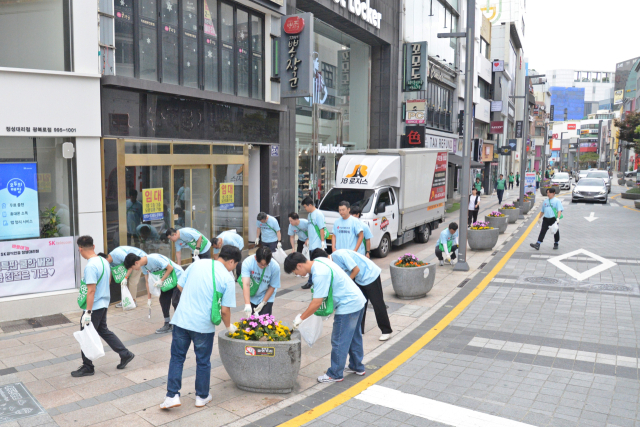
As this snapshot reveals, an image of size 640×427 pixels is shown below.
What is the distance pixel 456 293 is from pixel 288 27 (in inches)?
336

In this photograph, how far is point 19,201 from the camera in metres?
9.00

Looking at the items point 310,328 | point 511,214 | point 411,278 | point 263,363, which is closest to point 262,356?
point 263,363

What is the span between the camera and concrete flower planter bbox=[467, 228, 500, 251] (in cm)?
1562

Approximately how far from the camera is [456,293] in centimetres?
1091

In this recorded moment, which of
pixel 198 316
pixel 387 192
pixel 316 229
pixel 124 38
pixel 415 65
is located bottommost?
pixel 198 316

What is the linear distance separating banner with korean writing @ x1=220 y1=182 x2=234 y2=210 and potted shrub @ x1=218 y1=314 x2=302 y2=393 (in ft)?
25.4

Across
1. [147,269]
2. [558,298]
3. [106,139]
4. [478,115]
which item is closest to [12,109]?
A: [106,139]

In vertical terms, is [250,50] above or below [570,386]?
above

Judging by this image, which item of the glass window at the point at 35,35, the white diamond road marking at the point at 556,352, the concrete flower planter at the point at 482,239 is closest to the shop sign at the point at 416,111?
the concrete flower planter at the point at 482,239

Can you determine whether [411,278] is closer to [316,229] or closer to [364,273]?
[316,229]

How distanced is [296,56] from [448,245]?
258 inches

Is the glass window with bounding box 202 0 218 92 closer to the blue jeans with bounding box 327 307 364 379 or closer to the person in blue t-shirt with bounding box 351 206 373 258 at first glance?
the person in blue t-shirt with bounding box 351 206 373 258

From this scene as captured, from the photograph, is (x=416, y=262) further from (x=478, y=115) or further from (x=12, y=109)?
(x=478, y=115)

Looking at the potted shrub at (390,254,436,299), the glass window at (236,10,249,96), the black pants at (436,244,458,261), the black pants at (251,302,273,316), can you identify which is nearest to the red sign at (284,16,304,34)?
the glass window at (236,10,249,96)
